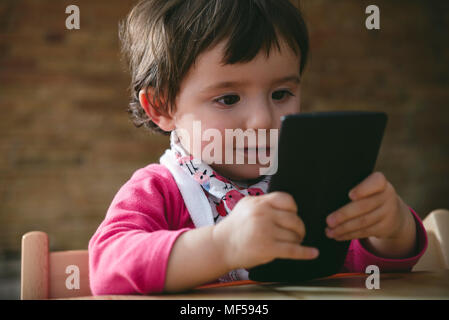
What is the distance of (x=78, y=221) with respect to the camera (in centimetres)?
225

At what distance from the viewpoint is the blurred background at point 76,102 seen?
7.19 feet

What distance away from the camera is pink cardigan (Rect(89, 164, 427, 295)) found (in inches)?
20.8

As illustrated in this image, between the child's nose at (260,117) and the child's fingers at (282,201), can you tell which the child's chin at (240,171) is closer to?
the child's nose at (260,117)

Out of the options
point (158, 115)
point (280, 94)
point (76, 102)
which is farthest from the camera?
point (76, 102)

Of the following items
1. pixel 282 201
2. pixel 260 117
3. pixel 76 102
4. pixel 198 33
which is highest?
pixel 76 102

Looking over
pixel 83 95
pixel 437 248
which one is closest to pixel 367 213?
pixel 437 248

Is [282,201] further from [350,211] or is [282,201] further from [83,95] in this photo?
[83,95]

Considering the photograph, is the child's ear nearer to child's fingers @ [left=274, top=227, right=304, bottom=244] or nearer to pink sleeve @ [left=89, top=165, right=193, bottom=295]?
pink sleeve @ [left=89, top=165, right=193, bottom=295]

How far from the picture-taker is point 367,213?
22.3 inches

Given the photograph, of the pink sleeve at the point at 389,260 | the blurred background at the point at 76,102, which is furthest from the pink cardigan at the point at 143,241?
the blurred background at the point at 76,102

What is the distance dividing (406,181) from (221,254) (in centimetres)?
228

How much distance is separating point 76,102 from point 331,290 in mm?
1952

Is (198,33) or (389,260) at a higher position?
(198,33)
